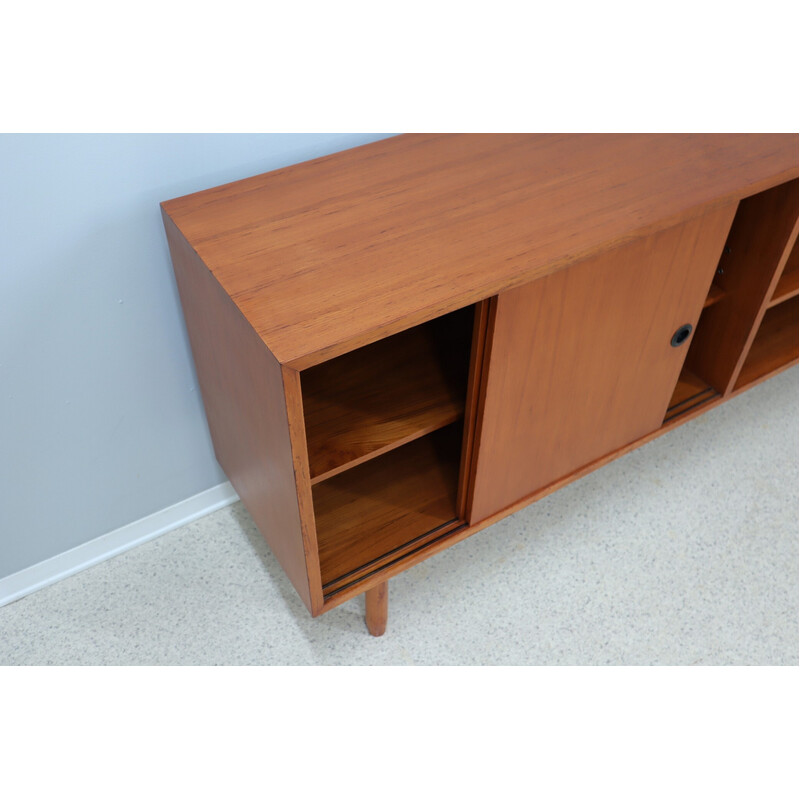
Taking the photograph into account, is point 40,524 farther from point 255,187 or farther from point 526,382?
point 526,382

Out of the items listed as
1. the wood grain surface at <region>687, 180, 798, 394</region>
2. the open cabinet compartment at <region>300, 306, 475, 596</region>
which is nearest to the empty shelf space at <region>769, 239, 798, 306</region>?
the wood grain surface at <region>687, 180, 798, 394</region>

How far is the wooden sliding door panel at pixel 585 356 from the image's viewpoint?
1.05 meters

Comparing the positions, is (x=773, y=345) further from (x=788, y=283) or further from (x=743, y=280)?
(x=743, y=280)

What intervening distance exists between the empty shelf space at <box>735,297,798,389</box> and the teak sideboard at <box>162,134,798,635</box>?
7.3 inches

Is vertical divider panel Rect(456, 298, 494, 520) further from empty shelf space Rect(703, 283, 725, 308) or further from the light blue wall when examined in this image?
empty shelf space Rect(703, 283, 725, 308)

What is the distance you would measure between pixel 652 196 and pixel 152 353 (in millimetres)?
769

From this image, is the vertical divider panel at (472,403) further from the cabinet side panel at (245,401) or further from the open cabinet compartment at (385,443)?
the cabinet side panel at (245,401)

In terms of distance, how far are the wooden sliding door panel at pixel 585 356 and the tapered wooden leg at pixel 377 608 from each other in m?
0.19

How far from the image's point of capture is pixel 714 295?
54.9 inches

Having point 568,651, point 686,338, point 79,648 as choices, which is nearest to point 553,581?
point 568,651

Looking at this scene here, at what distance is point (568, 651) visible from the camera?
137cm

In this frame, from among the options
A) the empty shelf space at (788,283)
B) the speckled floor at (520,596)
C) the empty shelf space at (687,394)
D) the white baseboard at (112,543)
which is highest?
the empty shelf space at (788,283)

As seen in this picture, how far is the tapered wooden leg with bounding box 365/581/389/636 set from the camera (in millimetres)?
1291

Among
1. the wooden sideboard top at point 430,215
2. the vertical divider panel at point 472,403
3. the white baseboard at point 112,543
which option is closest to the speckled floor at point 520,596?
the white baseboard at point 112,543
